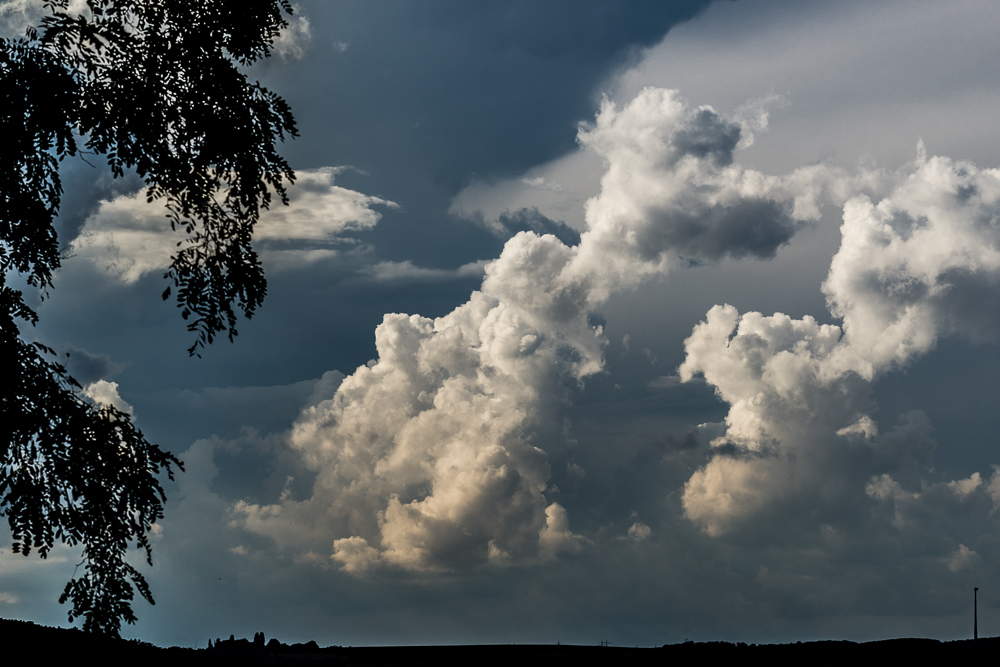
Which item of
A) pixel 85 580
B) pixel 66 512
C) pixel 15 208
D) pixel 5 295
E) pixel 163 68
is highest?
pixel 163 68

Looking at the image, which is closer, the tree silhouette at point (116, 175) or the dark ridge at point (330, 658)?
the tree silhouette at point (116, 175)

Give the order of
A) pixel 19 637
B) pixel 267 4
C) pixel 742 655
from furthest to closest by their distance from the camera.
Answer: pixel 742 655, pixel 19 637, pixel 267 4

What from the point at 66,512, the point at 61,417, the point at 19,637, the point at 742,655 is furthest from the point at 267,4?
the point at 742,655

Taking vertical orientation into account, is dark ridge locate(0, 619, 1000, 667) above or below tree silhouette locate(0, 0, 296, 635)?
below

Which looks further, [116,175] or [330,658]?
[330,658]

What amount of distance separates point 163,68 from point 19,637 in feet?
73.0

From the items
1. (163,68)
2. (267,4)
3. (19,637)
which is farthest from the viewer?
(19,637)

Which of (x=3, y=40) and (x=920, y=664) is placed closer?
(x=3, y=40)

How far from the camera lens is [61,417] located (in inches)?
488

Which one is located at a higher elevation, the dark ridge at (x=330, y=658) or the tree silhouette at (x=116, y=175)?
the tree silhouette at (x=116, y=175)

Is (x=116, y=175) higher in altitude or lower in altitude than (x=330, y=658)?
higher

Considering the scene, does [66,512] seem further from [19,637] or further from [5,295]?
[19,637]

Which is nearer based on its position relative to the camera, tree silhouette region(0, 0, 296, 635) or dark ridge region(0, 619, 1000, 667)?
tree silhouette region(0, 0, 296, 635)

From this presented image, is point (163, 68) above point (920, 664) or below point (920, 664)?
above
